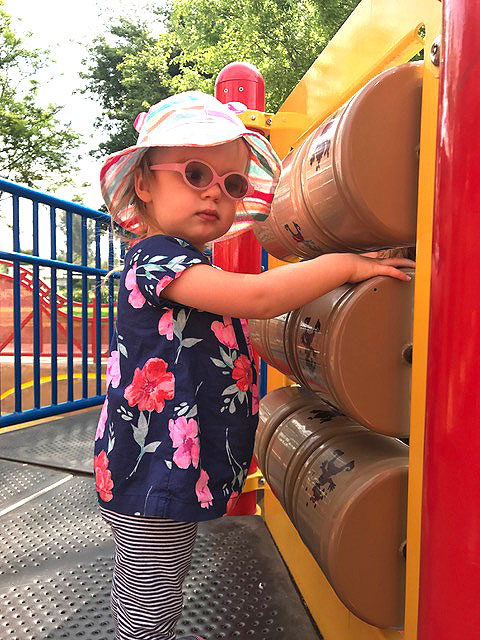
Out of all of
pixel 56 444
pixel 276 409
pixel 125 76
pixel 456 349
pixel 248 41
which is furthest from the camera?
pixel 125 76

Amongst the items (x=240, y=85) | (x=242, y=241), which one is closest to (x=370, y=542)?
(x=242, y=241)

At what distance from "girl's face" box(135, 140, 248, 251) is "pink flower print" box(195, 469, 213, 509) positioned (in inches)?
19.0

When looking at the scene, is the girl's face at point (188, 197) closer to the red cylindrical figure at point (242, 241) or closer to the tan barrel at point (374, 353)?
the tan barrel at point (374, 353)

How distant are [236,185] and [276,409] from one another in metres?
0.69

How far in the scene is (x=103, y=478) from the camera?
1.17 metres

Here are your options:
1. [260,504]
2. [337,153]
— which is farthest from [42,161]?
[337,153]

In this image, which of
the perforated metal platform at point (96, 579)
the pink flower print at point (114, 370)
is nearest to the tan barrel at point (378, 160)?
the pink flower print at point (114, 370)

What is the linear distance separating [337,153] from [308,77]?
32.2 inches

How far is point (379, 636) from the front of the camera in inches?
43.5

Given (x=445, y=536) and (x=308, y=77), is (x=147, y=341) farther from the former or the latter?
(x=308, y=77)

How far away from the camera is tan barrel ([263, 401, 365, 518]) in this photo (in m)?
1.28

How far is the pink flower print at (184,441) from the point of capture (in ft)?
3.57

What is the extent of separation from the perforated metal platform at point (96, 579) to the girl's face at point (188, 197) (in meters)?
1.00

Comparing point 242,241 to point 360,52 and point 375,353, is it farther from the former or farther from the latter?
point 375,353
